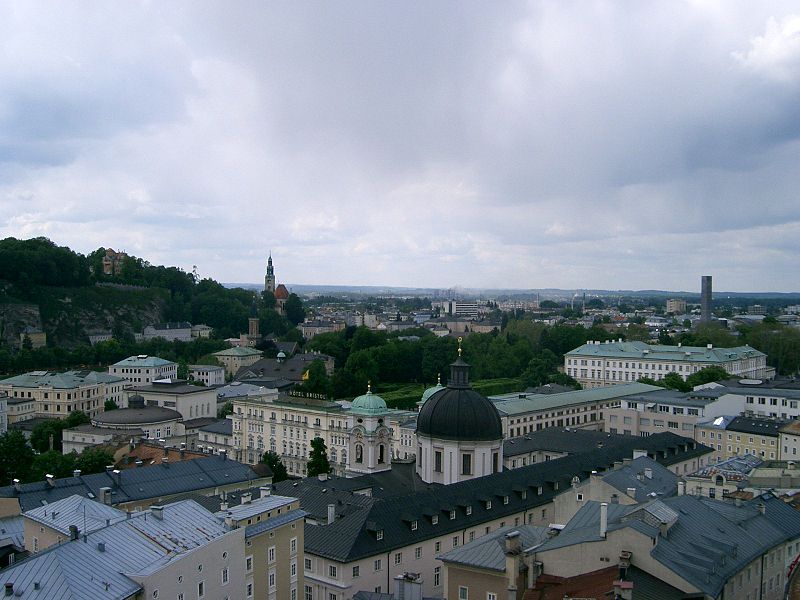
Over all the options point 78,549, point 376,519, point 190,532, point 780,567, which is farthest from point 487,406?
point 78,549

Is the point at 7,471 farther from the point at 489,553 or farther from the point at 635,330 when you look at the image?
the point at 635,330

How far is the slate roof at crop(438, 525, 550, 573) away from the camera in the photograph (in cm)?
3116

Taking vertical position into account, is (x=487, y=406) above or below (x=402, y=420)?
above

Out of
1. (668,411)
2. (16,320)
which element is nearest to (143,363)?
(16,320)

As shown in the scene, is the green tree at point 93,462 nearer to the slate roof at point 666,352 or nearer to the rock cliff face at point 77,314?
the rock cliff face at point 77,314

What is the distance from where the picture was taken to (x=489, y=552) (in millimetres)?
31766

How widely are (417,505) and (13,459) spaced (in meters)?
35.7

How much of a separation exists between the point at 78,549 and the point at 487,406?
95.3ft

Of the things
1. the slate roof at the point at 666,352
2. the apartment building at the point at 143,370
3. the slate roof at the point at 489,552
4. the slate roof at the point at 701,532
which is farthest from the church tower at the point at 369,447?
the slate roof at the point at 666,352

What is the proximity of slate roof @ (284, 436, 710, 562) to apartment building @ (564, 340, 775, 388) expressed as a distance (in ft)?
237

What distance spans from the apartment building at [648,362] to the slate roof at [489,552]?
90.8 meters

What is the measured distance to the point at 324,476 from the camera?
49.4 metres

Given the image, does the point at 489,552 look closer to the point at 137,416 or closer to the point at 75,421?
the point at 137,416

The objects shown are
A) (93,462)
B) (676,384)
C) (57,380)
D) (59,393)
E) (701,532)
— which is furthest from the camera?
(676,384)
